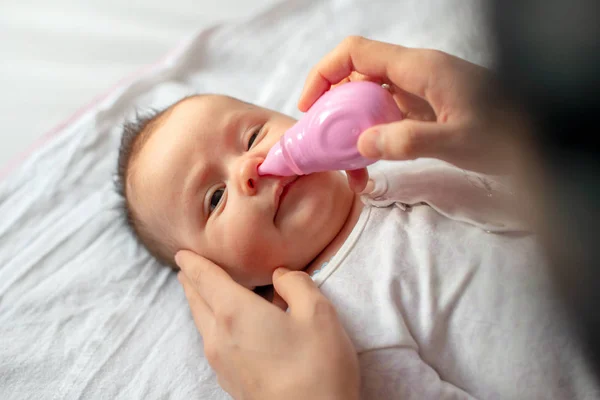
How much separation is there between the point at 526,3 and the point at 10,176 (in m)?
1.40

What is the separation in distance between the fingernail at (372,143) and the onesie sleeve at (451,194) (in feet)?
0.94

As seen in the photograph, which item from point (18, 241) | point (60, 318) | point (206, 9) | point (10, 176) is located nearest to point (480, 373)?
point (60, 318)

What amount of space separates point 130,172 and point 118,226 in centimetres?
25

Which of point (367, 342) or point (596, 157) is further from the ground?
point (596, 157)

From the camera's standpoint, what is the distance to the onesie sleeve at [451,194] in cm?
89

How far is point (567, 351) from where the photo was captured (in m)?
0.81

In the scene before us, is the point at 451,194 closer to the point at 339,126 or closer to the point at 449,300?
the point at 449,300

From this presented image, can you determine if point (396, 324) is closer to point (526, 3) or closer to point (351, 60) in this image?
point (351, 60)

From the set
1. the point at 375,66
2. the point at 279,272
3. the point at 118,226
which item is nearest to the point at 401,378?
the point at 279,272

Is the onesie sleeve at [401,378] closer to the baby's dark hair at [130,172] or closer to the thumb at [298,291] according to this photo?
the thumb at [298,291]

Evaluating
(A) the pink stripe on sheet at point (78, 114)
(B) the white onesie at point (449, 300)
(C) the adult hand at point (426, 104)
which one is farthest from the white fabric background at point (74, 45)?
(B) the white onesie at point (449, 300)

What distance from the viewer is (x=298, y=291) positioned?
2.73 ft

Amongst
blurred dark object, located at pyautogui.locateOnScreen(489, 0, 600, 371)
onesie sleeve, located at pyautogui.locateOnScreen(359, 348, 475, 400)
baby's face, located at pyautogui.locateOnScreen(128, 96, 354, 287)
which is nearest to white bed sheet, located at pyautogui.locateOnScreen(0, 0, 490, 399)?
baby's face, located at pyautogui.locateOnScreen(128, 96, 354, 287)

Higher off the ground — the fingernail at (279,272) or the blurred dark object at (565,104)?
the blurred dark object at (565,104)
